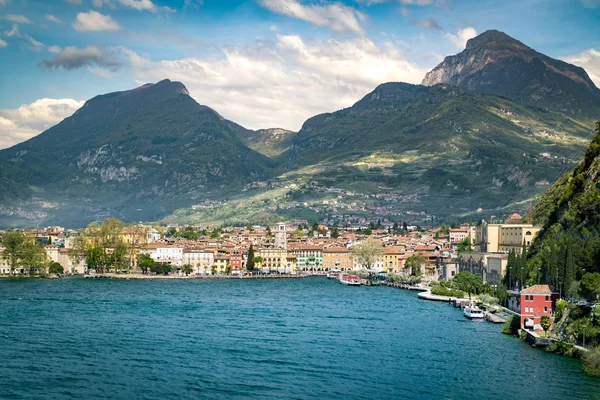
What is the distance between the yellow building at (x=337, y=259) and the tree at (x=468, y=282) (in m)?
53.7

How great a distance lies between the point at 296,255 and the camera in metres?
143

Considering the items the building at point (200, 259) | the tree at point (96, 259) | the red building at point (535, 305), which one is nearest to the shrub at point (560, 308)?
the red building at point (535, 305)

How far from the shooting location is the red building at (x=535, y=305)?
5353cm

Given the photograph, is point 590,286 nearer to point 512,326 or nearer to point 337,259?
point 512,326

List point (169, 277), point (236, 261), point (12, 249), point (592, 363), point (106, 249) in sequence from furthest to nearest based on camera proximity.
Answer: point (236, 261), point (106, 249), point (169, 277), point (12, 249), point (592, 363)

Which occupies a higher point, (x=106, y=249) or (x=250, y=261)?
(x=106, y=249)

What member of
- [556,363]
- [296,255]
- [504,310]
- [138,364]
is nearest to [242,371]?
[138,364]

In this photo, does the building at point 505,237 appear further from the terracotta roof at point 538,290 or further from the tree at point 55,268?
the tree at point 55,268

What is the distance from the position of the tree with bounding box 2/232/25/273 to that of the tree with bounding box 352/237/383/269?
161 ft

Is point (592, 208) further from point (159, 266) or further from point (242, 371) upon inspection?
point (159, 266)

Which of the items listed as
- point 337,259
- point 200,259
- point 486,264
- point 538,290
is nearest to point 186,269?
point 200,259

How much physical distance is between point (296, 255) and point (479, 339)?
89.5 m

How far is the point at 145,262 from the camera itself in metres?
126

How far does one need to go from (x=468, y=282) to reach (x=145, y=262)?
5672cm
